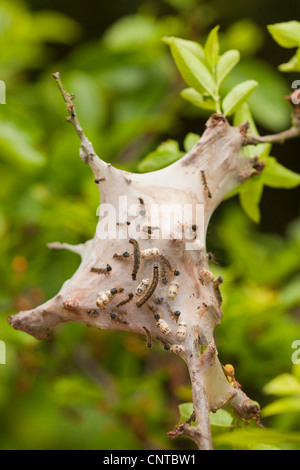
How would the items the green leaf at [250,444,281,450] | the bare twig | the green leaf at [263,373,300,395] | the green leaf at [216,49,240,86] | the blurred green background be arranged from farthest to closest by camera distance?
1. the blurred green background
2. the green leaf at [263,373,300,395]
3. the green leaf at [216,49,240,86]
4. the bare twig
5. the green leaf at [250,444,281,450]

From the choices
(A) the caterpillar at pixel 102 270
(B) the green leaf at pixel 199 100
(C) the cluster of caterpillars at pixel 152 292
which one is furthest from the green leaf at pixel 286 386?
(B) the green leaf at pixel 199 100

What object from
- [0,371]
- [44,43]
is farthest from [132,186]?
[44,43]

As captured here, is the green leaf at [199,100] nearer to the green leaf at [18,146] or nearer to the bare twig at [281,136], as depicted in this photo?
the bare twig at [281,136]

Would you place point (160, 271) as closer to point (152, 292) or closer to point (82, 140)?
point (152, 292)

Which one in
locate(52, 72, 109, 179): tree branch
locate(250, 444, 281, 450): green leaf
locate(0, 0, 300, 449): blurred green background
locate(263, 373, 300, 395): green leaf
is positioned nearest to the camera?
locate(52, 72, 109, 179): tree branch

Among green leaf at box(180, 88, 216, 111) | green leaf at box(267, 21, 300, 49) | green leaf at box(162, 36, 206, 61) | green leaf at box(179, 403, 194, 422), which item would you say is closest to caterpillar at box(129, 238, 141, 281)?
green leaf at box(179, 403, 194, 422)

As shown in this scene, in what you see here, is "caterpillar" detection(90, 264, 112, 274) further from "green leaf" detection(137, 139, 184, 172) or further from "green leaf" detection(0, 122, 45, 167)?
"green leaf" detection(0, 122, 45, 167)
